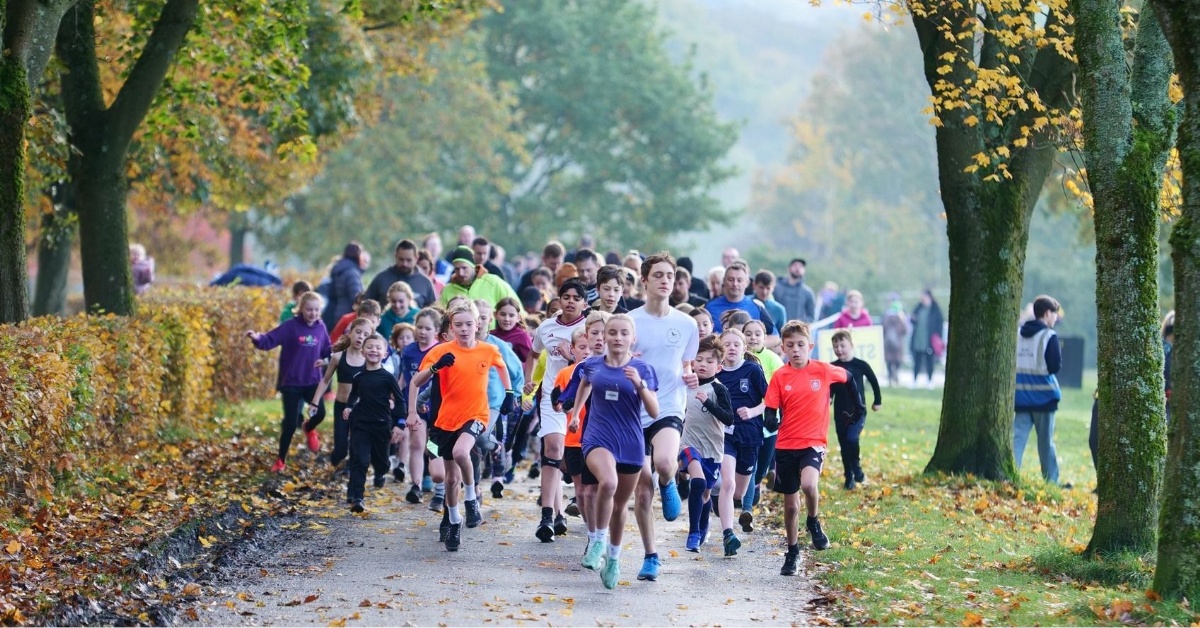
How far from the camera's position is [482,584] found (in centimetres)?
1052

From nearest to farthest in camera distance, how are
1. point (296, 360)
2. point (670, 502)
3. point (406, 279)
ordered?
Result: 1. point (670, 502)
2. point (296, 360)
3. point (406, 279)

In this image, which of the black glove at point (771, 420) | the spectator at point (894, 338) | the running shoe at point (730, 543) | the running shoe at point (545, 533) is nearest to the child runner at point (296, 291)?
the running shoe at point (545, 533)

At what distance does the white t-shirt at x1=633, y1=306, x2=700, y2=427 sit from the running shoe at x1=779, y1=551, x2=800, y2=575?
4.25 feet

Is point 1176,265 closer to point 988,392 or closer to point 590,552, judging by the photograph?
point 590,552

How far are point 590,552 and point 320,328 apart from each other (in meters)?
6.30

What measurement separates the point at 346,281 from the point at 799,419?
10.5m

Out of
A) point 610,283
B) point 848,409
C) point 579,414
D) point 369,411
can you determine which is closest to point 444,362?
point 610,283

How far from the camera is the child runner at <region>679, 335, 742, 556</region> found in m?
12.1

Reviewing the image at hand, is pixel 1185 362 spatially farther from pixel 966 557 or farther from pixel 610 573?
pixel 610 573

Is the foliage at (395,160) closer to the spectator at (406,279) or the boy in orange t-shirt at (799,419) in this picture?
the spectator at (406,279)

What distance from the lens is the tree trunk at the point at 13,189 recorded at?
1405 cm

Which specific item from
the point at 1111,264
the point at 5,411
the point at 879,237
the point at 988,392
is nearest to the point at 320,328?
the point at 5,411

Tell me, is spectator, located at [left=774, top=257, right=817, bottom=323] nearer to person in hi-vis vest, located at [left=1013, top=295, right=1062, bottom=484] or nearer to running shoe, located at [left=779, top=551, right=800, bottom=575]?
person in hi-vis vest, located at [left=1013, top=295, right=1062, bottom=484]

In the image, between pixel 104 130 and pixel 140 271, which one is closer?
pixel 104 130
